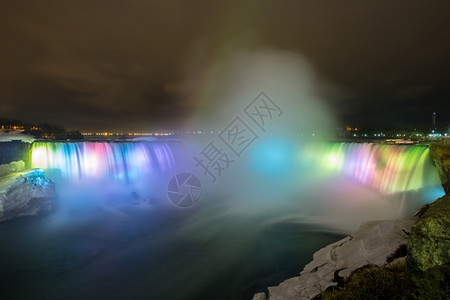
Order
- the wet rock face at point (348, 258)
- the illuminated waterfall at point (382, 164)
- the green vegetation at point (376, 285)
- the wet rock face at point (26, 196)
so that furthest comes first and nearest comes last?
the wet rock face at point (26, 196) < the illuminated waterfall at point (382, 164) < the wet rock face at point (348, 258) < the green vegetation at point (376, 285)

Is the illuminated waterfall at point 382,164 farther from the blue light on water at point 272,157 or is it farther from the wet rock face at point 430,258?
the wet rock face at point 430,258

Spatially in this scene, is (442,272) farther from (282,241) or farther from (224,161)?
(224,161)

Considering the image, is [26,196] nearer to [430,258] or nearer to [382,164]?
[430,258]

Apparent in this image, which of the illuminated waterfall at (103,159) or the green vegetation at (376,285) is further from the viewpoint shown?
the illuminated waterfall at (103,159)

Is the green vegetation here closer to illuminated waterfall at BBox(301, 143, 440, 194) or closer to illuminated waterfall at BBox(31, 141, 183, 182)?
illuminated waterfall at BBox(301, 143, 440, 194)

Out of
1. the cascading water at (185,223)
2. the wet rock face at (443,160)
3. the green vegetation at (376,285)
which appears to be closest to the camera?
the green vegetation at (376,285)

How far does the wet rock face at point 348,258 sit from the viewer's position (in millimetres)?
5453

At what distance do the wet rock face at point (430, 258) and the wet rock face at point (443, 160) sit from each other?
8063 millimetres

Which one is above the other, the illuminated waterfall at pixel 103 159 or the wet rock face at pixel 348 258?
the illuminated waterfall at pixel 103 159

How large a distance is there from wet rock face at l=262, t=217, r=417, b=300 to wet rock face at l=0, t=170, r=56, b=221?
1542 cm

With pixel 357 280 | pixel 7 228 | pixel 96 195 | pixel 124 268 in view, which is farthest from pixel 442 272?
pixel 96 195

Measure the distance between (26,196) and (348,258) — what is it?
17.4 metres

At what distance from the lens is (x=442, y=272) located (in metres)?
2.71

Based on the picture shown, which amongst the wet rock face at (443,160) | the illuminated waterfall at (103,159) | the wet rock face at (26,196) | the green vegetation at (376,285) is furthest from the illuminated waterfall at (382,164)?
the wet rock face at (26,196)
